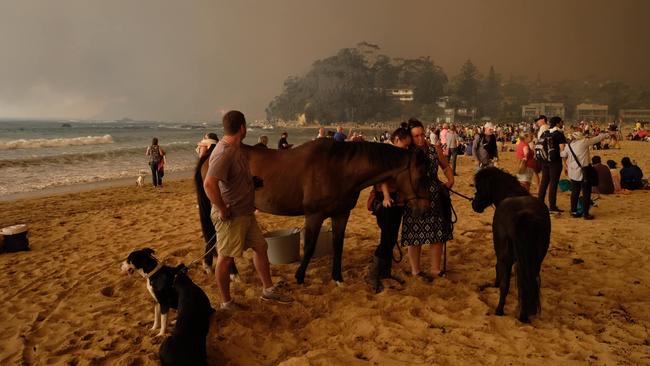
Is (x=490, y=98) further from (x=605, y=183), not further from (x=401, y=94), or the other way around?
(x=605, y=183)

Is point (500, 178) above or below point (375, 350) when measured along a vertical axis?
above

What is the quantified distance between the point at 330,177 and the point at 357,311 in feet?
4.84

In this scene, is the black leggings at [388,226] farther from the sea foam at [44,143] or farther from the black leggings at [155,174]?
the sea foam at [44,143]

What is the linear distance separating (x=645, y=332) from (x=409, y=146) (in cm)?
279

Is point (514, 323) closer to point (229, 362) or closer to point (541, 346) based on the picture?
point (541, 346)

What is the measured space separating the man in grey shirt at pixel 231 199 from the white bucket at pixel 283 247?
1280 millimetres

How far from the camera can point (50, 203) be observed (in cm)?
1135

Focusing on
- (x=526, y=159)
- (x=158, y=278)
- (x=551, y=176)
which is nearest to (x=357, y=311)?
(x=158, y=278)

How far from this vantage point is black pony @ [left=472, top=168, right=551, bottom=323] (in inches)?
132

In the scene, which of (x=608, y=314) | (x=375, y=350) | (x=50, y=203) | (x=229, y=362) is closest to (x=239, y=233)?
(x=229, y=362)

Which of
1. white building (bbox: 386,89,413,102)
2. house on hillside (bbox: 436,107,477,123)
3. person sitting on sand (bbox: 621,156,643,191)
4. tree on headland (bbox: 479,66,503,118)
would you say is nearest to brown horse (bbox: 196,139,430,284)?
person sitting on sand (bbox: 621,156,643,191)

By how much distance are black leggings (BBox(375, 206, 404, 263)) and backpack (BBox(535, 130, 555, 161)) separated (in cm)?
470

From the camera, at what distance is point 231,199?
141 inches

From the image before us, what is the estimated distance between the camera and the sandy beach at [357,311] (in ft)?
10.3
